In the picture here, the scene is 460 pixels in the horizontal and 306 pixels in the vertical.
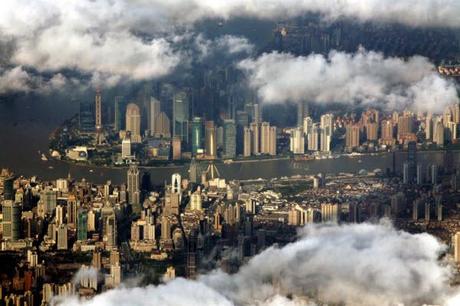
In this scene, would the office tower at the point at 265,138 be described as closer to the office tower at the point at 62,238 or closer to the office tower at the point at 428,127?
the office tower at the point at 428,127

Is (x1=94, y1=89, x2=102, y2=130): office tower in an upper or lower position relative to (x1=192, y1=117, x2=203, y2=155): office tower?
upper

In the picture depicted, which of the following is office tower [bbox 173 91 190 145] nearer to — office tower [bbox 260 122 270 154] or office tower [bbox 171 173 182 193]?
office tower [bbox 171 173 182 193]

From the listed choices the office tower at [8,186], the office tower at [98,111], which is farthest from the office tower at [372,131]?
the office tower at [8,186]

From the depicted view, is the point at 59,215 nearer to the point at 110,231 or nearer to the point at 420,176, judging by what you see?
the point at 110,231

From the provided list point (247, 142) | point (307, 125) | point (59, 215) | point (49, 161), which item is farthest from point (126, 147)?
point (307, 125)

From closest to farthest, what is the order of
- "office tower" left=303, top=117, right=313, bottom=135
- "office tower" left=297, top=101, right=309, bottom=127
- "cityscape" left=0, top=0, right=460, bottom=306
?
1. "cityscape" left=0, top=0, right=460, bottom=306
2. "office tower" left=303, top=117, right=313, bottom=135
3. "office tower" left=297, top=101, right=309, bottom=127

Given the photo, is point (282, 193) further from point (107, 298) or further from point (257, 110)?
point (107, 298)

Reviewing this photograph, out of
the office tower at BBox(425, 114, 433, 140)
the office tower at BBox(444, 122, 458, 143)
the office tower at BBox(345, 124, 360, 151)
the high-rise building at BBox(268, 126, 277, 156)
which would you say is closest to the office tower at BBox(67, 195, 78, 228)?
the high-rise building at BBox(268, 126, 277, 156)
